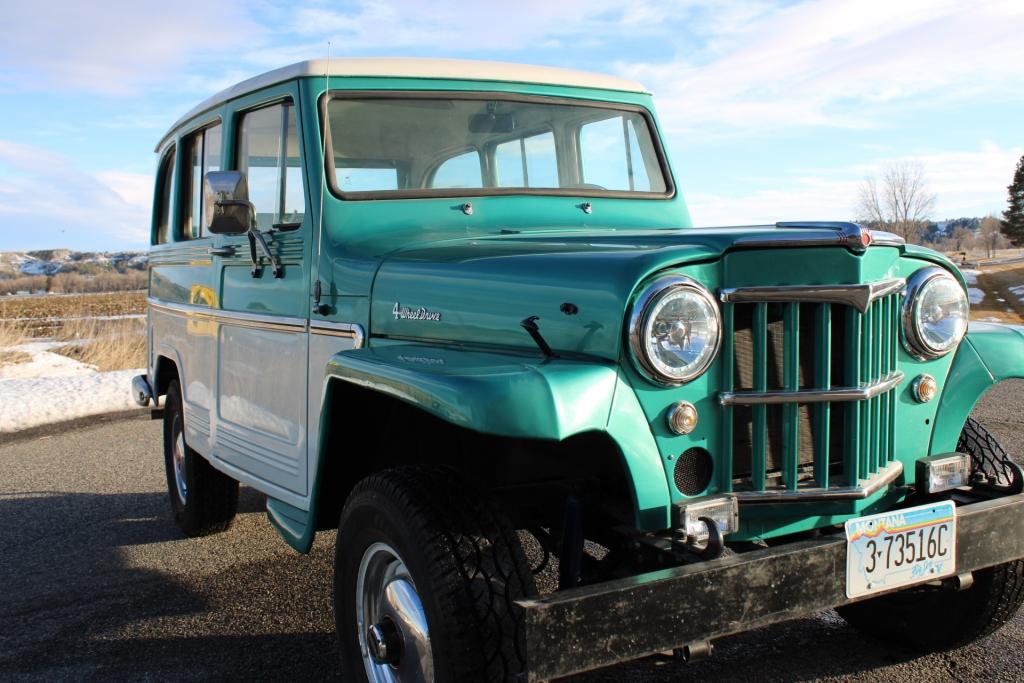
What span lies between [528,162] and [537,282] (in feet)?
4.84

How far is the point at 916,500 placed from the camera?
2805mm

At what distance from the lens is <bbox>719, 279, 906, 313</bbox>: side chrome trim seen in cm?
241

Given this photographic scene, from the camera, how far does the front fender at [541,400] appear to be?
2154 millimetres

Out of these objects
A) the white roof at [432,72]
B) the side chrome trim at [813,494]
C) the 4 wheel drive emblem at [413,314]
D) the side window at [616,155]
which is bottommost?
the side chrome trim at [813,494]

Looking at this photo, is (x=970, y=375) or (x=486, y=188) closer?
(x=970, y=375)

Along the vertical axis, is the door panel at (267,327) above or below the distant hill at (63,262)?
below

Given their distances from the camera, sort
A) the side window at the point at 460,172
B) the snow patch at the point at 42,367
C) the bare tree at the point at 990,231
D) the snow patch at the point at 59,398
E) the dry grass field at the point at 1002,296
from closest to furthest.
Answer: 1. the side window at the point at 460,172
2. the snow patch at the point at 59,398
3. the snow patch at the point at 42,367
4. the dry grass field at the point at 1002,296
5. the bare tree at the point at 990,231

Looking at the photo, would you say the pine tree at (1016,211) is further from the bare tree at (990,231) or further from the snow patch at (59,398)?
the snow patch at (59,398)

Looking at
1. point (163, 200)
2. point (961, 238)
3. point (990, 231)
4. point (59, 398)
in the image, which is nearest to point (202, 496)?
point (163, 200)

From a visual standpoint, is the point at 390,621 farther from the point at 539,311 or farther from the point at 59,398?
the point at 59,398

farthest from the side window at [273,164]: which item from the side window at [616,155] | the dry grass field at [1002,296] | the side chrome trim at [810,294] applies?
the dry grass field at [1002,296]

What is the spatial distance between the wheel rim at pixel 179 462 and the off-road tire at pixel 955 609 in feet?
11.4

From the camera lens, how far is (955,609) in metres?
3.22

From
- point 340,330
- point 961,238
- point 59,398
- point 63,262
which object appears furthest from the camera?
point 961,238
